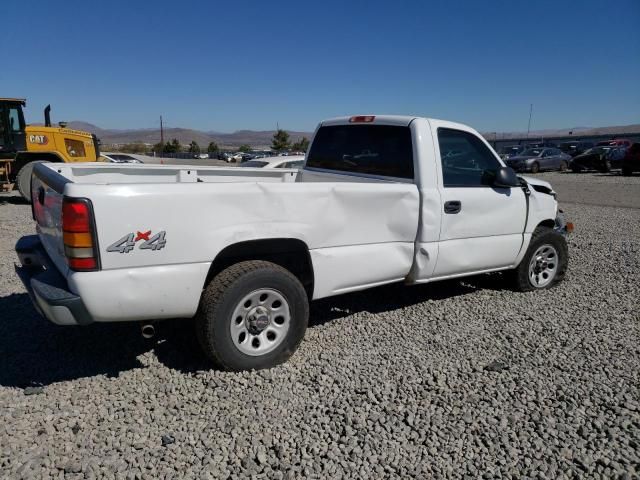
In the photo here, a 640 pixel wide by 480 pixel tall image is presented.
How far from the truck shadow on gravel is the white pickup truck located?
2.17 ft

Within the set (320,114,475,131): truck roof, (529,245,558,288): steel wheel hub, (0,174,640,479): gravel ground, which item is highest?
(320,114,475,131): truck roof

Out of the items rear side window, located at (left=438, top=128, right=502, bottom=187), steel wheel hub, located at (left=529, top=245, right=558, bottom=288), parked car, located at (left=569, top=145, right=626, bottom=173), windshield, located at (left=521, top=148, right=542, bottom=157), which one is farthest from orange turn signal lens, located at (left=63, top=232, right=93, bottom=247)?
windshield, located at (left=521, top=148, right=542, bottom=157)

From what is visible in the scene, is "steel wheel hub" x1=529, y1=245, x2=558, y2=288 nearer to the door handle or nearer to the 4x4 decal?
the door handle

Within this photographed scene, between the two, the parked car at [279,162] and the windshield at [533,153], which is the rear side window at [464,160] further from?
the windshield at [533,153]

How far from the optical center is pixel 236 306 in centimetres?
331

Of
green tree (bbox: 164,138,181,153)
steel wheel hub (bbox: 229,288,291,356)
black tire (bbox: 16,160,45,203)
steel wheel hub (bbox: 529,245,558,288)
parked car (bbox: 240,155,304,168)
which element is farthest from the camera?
green tree (bbox: 164,138,181,153)

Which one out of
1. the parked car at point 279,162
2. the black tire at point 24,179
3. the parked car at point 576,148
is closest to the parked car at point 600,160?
the parked car at point 576,148

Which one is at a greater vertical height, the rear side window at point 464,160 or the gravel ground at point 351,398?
the rear side window at point 464,160

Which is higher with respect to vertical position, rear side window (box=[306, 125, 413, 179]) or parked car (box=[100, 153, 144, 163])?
rear side window (box=[306, 125, 413, 179])

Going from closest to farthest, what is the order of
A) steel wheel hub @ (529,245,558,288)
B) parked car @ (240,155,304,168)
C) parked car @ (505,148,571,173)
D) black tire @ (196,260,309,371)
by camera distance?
1. black tire @ (196,260,309,371)
2. steel wheel hub @ (529,245,558,288)
3. parked car @ (240,155,304,168)
4. parked car @ (505,148,571,173)

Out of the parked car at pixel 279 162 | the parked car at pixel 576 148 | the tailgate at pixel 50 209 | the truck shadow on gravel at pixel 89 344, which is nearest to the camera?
the tailgate at pixel 50 209

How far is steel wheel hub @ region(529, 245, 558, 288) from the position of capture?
5402mm

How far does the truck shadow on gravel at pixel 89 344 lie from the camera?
3.53m

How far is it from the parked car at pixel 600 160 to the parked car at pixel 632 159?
1486mm
